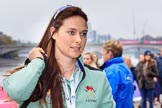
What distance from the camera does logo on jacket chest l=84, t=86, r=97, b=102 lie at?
4.51ft

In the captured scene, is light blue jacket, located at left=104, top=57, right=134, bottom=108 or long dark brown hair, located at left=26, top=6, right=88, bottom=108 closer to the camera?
long dark brown hair, located at left=26, top=6, right=88, bottom=108

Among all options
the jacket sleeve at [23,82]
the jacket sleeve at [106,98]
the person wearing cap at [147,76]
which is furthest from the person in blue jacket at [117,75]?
the person wearing cap at [147,76]

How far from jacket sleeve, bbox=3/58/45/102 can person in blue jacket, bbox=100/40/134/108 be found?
196 cm

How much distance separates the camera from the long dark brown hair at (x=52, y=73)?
132 cm

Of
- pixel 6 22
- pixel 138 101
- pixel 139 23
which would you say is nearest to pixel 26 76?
pixel 6 22

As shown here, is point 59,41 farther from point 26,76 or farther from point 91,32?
point 91,32

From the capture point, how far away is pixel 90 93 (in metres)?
1.39

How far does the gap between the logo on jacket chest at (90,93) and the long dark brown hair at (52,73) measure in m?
0.10

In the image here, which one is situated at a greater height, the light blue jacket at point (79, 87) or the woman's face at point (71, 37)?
the woman's face at point (71, 37)

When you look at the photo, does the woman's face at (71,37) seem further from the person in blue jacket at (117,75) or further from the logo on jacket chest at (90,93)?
the person in blue jacket at (117,75)

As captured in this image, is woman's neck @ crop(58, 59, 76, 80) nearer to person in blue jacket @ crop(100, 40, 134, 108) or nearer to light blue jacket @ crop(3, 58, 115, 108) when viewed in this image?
light blue jacket @ crop(3, 58, 115, 108)

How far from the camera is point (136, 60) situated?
272 inches

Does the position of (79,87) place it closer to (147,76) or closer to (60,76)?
(60,76)

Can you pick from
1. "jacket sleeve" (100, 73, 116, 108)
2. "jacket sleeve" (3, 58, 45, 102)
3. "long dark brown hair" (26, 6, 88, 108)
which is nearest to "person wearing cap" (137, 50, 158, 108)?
"jacket sleeve" (100, 73, 116, 108)
